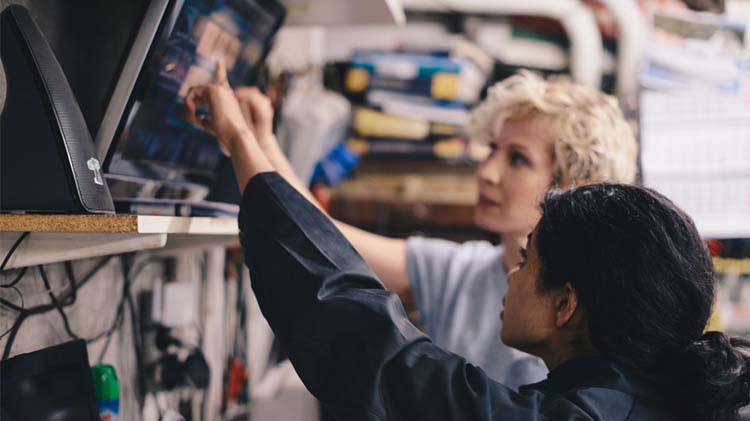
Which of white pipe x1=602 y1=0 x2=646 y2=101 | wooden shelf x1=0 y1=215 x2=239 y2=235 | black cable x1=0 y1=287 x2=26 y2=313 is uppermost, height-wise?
white pipe x1=602 y1=0 x2=646 y2=101

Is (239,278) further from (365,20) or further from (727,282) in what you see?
(727,282)

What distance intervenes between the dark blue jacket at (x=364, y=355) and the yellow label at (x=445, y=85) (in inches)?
64.6

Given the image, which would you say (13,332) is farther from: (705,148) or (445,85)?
(705,148)

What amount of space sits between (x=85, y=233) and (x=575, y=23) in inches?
86.3

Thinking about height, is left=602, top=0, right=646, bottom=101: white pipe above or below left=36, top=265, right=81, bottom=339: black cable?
above

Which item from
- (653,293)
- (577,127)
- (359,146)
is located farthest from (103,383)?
(359,146)

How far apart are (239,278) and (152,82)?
1.08m

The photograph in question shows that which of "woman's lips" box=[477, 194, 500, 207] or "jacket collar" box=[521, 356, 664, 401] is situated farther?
"woman's lips" box=[477, 194, 500, 207]

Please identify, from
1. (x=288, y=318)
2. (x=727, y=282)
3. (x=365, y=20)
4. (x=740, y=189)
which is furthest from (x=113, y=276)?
(x=727, y=282)

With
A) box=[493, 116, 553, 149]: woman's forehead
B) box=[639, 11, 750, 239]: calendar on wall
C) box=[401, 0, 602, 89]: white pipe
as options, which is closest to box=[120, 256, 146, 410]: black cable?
box=[493, 116, 553, 149]: woman's forehead

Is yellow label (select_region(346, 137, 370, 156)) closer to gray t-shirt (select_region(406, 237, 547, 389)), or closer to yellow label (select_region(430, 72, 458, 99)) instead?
yellow label (select_region(430, 72, 458, 99))

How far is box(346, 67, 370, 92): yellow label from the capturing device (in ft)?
8.89

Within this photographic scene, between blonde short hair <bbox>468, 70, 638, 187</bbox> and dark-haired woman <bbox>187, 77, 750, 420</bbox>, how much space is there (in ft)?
1.87

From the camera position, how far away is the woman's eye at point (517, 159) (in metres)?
1.69
